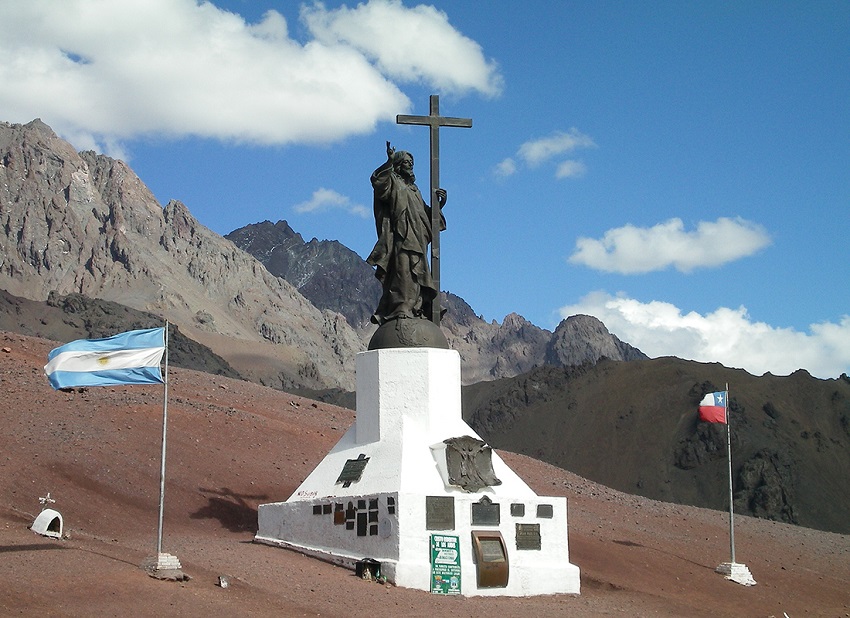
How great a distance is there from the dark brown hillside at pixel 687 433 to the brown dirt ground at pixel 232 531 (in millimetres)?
30500

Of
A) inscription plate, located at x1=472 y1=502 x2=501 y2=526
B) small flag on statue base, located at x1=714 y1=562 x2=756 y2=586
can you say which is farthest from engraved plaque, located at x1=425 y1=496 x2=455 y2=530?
small flag on statue base, located at x1=714 y1=562 x2=756 y2=586

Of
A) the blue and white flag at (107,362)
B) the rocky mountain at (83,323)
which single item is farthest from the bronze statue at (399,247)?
the rocky mountain at (83,323)

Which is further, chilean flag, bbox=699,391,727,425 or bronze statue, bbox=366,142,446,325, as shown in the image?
chilean flag, bbox=699,391,727,425

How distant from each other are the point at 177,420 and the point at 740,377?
59.0 meters

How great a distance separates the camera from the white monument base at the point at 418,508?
1722 cm

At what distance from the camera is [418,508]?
17297mm

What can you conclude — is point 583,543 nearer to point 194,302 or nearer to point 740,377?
point 740,377

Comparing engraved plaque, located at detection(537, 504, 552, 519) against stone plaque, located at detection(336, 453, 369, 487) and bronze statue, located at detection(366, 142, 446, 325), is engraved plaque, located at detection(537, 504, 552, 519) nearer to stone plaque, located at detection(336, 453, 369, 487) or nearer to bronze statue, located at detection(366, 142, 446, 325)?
stone plaque, located at detection(336, 453, 369, 487)

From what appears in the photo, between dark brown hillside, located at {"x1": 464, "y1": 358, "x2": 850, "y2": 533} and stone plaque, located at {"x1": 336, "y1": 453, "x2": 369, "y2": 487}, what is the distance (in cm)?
5017

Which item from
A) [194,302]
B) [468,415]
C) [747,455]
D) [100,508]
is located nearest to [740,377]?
[747,455]

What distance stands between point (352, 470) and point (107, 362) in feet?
16.5

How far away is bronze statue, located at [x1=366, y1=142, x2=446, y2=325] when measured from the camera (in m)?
20.0

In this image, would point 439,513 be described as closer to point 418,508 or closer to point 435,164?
point 418,508

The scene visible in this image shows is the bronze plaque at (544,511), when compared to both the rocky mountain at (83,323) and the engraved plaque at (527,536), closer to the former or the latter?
the engraved plaque at (527,536)
